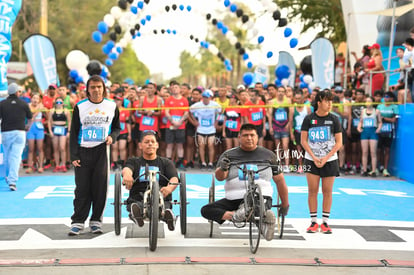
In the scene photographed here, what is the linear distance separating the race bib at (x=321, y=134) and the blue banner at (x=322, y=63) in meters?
12.5

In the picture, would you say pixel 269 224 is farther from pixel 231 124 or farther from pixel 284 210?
pixel 231 124

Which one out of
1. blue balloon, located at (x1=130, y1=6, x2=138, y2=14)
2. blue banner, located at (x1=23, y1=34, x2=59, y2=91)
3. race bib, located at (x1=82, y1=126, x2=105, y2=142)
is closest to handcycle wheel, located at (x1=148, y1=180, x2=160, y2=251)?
race bib, located at (x1=82, y1=126, x2=105, y2=142)

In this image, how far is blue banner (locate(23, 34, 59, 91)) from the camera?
21703 mm

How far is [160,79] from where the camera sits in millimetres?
192750

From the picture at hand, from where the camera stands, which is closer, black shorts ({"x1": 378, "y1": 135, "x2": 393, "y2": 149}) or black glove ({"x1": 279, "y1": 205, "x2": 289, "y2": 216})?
black glove ({"x1": 279, "y1": 205, "x2": 289, "y2": 216})

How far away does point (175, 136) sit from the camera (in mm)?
16516

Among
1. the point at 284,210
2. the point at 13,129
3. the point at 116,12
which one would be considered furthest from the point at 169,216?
the point at 116,12

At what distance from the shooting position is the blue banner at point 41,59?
2170cm

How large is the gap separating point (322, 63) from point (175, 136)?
698 cm

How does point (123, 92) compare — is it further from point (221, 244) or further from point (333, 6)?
point (333, 6)

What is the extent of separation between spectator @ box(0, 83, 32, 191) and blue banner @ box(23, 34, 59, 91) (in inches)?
335

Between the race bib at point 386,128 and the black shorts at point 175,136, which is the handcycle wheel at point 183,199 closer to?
the black shorts at point 175,136

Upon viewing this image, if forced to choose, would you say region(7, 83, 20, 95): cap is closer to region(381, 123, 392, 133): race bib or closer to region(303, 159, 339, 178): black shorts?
region(303, 159, 339, 178): black shorts

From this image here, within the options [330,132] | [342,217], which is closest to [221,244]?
[330,132]
